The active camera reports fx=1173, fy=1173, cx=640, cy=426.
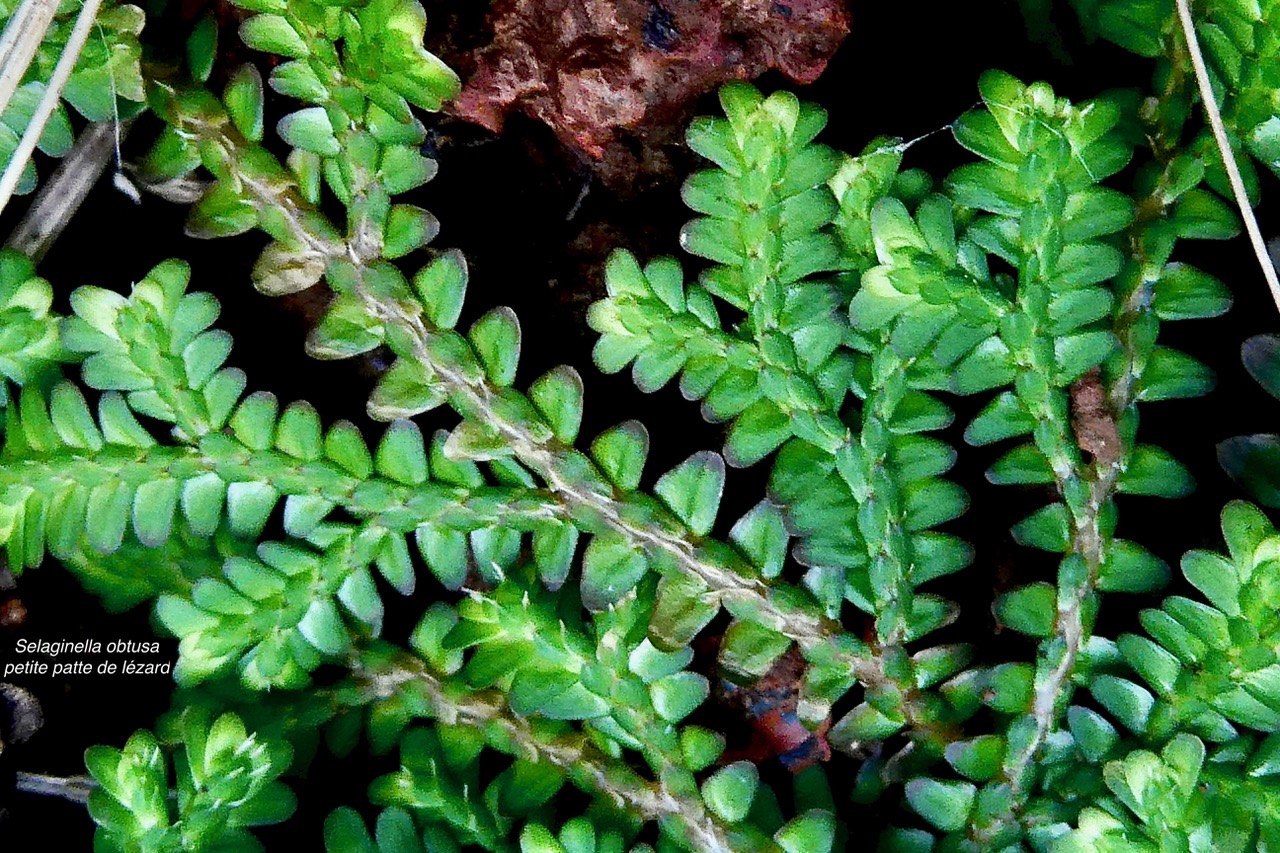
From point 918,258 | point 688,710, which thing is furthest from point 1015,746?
point 918,258

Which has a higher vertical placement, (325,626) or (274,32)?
(274,32)

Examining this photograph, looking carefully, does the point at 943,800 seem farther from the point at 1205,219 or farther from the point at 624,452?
the point at 1205,219

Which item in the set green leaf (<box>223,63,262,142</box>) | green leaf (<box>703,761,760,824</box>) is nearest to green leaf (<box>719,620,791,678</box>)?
green leaf (<box>703,761,760,824</box>)

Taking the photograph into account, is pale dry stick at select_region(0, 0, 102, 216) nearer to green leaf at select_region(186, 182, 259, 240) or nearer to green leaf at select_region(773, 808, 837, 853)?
green leaf at select_region(186, 182, 259, 240)

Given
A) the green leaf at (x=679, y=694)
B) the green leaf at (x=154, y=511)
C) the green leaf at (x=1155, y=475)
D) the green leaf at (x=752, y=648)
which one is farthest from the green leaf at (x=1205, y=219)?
the green leaf at (x=154, y=511)

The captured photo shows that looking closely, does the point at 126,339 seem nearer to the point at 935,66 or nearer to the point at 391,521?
the point at 391,521

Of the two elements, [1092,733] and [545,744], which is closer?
[1092,733]

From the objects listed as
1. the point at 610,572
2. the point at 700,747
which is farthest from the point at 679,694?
the point at 610,572
